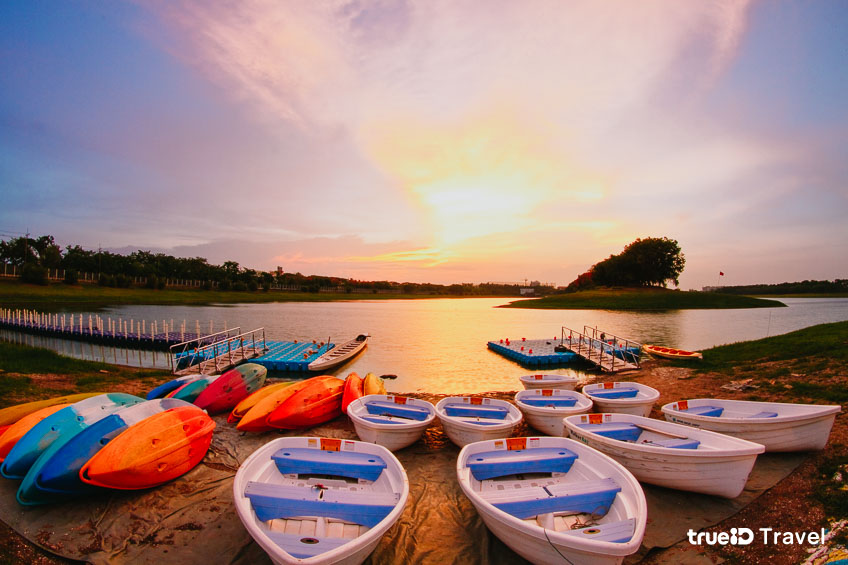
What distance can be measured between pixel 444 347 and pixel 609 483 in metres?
28.2

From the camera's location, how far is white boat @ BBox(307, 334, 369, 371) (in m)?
21.3

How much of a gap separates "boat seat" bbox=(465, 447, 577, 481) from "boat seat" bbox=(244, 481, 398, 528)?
1.66 metres

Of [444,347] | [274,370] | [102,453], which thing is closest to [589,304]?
[444,347]

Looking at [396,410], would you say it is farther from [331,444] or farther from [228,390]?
[228,390]

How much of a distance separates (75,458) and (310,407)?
466cm

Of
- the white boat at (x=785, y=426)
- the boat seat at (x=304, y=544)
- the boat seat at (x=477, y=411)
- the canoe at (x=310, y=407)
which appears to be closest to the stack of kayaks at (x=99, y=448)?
the canoe at (x=310, y=407)

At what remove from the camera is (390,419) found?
9.19 meters

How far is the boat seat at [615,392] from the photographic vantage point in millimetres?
11563

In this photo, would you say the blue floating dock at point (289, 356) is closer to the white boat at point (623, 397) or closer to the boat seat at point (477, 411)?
the boat seat at point (477, 411)

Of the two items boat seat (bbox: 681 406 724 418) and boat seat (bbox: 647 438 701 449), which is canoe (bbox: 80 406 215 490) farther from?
boat seat (bbox: 681 406 724 418)

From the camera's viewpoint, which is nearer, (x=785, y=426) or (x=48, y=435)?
(x=48, y=435)

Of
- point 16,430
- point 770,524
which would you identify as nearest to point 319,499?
point 770,524

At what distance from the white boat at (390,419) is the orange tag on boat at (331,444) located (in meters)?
1.65

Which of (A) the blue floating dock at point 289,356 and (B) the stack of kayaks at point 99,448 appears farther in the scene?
(A) the blue floating dock at point 289,356
